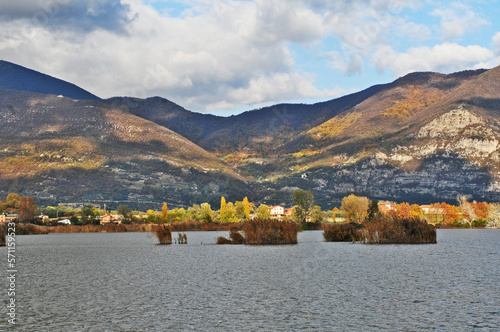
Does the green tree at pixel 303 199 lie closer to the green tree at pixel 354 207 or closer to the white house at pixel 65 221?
the green tree at pixel 354 207

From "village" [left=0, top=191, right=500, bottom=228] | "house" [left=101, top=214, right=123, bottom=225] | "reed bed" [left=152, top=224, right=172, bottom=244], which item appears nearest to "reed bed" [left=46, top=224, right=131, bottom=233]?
"village" [left=0, top=191, right=500, bottom=228]

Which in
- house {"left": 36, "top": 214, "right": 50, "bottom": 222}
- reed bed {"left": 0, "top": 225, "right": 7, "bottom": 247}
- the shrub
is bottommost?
the shrub

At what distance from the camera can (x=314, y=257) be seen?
173ft

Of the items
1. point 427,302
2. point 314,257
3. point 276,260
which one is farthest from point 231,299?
point 314,257

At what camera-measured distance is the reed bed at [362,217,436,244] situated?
63906 millimetres

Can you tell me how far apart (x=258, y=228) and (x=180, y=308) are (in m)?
38.1

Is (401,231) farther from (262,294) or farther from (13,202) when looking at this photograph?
(13,202)

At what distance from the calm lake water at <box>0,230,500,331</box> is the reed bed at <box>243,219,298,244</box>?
38.9 feet

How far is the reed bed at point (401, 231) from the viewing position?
6391 cm

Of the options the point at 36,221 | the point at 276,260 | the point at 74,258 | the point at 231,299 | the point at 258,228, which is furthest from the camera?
the point at 36,221

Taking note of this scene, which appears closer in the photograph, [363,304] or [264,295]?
[363,304]

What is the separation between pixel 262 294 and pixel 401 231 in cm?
3783

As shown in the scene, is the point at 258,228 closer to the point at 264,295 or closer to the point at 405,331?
the point at 264,295

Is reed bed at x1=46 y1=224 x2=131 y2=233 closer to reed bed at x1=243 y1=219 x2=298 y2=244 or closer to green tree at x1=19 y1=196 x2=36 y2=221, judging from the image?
green tree at x1=19 y1=196 x2=36 y2=221
